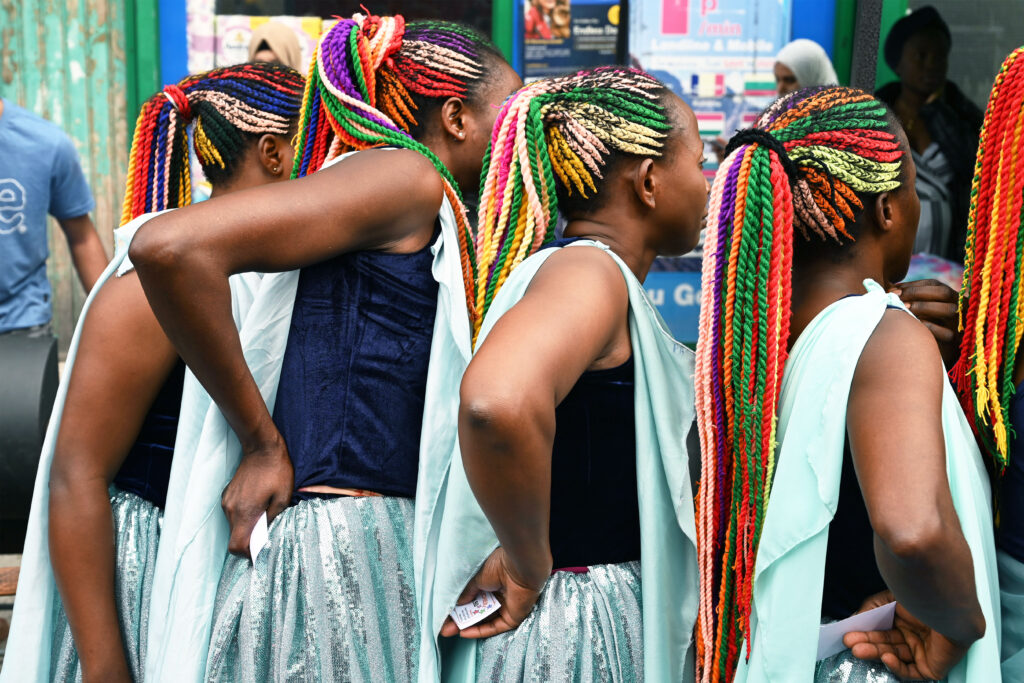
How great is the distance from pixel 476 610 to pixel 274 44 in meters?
3.57

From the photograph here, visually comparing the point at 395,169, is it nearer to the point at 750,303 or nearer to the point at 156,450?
the point at 750,303

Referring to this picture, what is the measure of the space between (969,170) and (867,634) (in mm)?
3473

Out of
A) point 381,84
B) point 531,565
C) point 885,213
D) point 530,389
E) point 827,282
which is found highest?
point 381,84

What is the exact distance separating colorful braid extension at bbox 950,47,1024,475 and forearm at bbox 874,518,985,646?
1.01ft

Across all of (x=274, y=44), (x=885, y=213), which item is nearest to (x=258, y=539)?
(x=885, y=213)

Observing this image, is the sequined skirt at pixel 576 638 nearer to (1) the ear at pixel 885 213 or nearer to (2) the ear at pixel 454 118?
(1) the ear at pixel 885 213

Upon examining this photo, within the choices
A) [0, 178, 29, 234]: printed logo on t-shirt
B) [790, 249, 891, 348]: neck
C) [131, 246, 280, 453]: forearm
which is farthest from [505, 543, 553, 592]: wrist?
[0, 178, 29, 234]: printed logo on t-shirt

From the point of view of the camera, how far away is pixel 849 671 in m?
1.68

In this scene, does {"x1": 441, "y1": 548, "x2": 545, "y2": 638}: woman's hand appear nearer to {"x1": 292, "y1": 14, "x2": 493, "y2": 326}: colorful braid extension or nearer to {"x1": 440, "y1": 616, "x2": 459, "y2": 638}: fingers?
{"x1": 440, "y1": 616, "x2": 459, "y2": 638}: fingers

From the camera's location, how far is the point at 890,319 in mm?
1633

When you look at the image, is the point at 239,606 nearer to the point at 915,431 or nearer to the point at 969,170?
the point at 915,431

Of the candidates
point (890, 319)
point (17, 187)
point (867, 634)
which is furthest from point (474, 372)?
point (17, 187)

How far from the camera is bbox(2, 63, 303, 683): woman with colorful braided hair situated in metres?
1.94

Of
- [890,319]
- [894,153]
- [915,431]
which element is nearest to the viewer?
[915,431]
